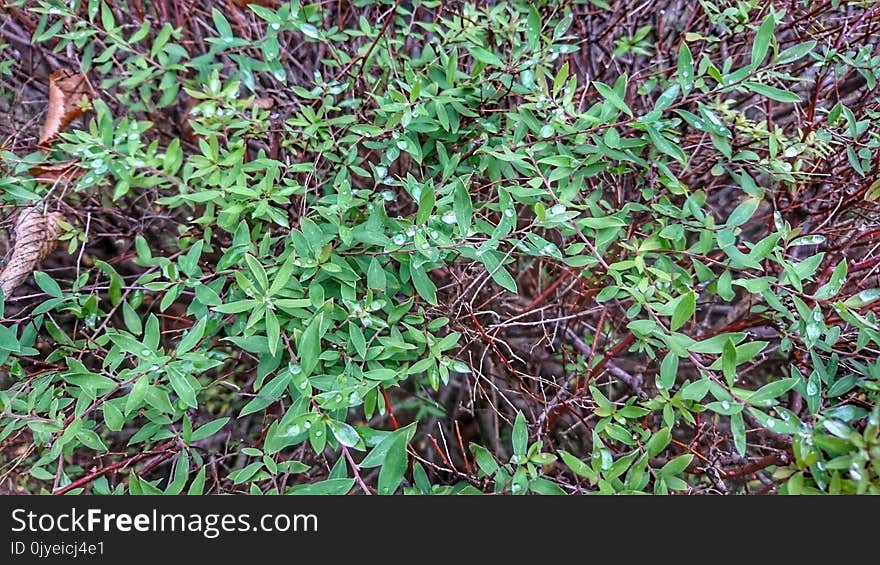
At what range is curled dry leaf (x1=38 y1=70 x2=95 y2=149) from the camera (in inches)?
76.2

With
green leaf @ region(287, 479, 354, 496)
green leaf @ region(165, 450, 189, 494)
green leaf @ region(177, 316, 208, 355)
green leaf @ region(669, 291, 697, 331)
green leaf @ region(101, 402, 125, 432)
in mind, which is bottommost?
green leaf @ region(165, 450, 189, 494)

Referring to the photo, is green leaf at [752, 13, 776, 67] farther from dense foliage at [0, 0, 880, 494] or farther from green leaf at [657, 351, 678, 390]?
green leaf at [657, 351, 678, 390]

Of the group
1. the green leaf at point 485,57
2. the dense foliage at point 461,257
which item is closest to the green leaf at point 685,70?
the dense foliage at point 461,257

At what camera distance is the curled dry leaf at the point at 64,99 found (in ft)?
6.35

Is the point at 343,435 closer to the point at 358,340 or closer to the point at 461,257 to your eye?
the point at 358,340

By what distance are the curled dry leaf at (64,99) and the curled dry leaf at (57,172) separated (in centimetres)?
17

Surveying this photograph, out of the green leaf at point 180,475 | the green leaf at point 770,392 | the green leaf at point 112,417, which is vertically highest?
the green leaf at point 770,392

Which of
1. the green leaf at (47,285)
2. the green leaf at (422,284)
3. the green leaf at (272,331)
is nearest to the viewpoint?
the green leaf at (272,331)

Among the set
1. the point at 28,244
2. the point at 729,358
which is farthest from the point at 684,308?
the point at 28,244

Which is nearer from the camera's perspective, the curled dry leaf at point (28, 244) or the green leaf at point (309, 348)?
the green leaf at point (309, 348)

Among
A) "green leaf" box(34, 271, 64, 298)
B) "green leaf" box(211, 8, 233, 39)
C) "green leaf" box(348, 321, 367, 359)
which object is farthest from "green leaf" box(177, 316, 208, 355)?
"green leaf" box(211, 8, 233, 39)

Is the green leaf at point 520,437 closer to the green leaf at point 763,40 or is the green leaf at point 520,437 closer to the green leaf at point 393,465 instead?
the green leaf at point 393,465

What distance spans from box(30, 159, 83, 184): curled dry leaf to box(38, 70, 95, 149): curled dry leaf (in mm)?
170

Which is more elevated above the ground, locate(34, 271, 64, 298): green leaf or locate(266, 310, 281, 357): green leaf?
locate(266, 310, 281, 357): green leaf
